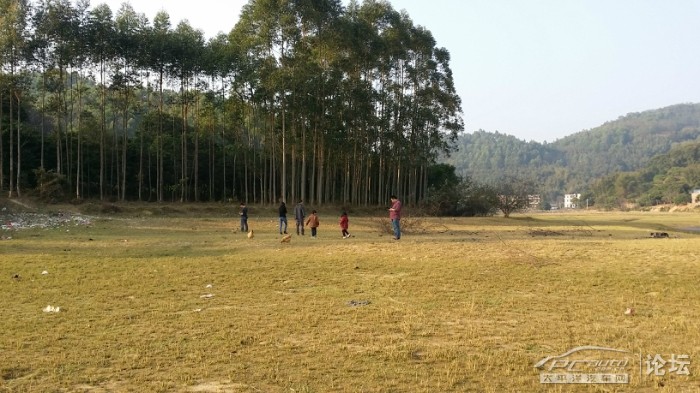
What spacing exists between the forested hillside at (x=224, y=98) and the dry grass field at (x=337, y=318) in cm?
2522

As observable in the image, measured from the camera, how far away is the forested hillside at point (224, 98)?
124 ft

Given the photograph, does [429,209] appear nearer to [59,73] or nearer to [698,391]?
[59,73]

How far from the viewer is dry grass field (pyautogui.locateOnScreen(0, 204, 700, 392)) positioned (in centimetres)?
564

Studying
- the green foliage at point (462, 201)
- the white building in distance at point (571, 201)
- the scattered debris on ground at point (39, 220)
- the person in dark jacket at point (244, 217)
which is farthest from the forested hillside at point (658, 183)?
the scattered debris on ground at point (39, 220)

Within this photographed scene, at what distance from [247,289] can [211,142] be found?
41.2 m

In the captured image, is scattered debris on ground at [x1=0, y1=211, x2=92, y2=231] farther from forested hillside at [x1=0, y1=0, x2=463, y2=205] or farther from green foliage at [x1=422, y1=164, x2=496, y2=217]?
Result: green foliage at [x1=422, y1=164, x2=496, y2=217]

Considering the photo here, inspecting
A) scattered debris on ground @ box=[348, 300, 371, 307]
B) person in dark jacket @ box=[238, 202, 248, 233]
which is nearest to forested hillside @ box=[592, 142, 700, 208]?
person in dark jacket @ box=[238, 202, 248, 233]

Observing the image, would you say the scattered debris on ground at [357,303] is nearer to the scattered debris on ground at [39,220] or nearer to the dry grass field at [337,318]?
the dry grass field at [337,318]

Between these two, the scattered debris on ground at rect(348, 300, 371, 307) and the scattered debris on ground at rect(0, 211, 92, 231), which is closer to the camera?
the scattered debris on ground at rect(348, 300, 371, 307)

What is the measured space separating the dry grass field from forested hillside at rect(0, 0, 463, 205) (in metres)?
25.2

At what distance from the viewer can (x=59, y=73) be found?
38.3 meters

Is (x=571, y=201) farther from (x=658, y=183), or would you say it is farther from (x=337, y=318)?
(x=337, y=318)

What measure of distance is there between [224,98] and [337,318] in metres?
39.2

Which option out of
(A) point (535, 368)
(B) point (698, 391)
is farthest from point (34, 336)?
(B) point (698, 391)
